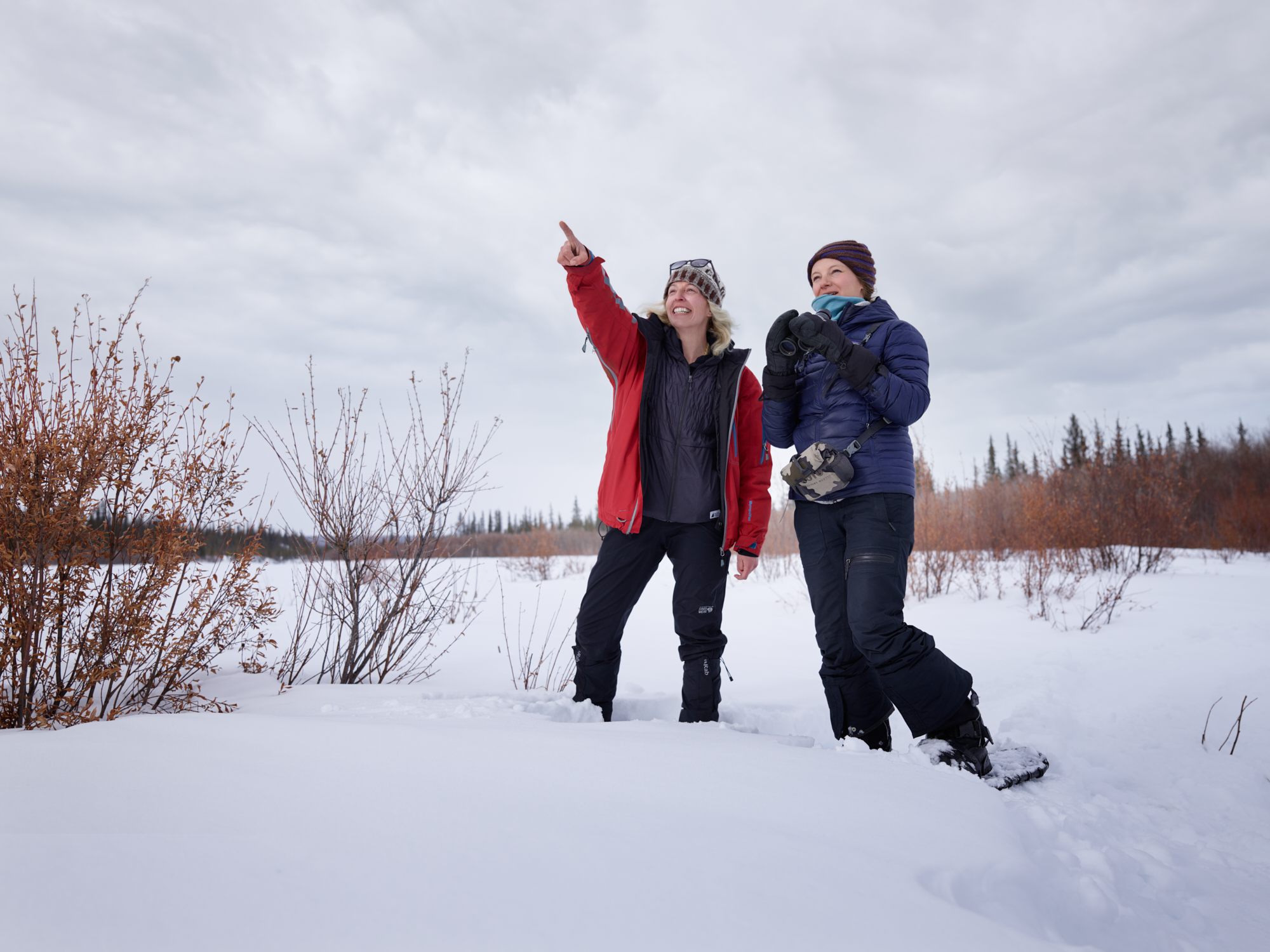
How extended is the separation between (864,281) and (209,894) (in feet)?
8.47

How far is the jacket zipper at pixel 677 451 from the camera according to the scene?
2557 millimetres

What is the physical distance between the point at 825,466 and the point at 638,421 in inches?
31.2

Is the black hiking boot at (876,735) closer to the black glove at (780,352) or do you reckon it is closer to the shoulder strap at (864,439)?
the shoulder strap at (864,439)

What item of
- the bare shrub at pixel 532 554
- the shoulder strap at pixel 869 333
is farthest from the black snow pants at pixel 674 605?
the bare shrub at pixel 532 554

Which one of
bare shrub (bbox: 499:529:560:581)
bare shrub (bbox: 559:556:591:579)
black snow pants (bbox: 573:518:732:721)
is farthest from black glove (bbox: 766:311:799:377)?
bare shrub (bbox: 559:556:591:579)

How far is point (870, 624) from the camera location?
200 centimetres

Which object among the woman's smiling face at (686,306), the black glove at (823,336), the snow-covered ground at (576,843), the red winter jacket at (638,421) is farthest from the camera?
the woman's smiling face at (686,306)

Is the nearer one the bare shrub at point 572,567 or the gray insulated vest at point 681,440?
the gray insulated vest at point 681,440

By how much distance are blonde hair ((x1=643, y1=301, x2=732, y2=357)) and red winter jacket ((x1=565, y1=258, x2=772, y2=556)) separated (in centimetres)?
4

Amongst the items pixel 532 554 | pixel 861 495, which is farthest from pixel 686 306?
pixel 532 554

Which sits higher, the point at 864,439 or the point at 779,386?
the point at 779,386

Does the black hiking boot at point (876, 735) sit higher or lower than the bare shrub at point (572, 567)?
higher

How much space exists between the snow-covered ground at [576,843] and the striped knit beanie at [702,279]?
1.79 meters

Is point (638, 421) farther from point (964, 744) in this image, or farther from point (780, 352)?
point (964, 744)
